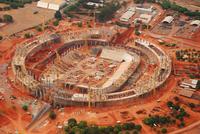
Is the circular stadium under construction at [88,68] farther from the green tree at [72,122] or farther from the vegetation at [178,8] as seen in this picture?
the vegetation at [178,8]

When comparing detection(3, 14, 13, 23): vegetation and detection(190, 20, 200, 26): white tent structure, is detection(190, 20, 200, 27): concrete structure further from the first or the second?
detection(3, 14, 13, 23): vegetation

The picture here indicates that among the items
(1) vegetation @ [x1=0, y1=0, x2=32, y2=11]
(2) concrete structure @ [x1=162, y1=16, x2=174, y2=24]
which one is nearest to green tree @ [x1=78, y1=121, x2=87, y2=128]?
(2) concrete structure @ [x1=162, y1=16, x2=174, y2=24]

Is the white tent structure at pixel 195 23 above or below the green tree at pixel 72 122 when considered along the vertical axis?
above

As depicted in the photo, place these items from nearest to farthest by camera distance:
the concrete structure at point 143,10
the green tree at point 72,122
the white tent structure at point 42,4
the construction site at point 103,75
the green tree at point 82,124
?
the green tree at point 82,124
the green tree at point 72,122
the construction site at point 103,75
the concrete structure at point 143,10
the white tent structure at point 42,4

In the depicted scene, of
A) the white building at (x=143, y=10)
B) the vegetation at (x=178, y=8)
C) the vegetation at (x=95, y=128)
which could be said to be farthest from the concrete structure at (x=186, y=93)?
the white building at (x=143, y=10)

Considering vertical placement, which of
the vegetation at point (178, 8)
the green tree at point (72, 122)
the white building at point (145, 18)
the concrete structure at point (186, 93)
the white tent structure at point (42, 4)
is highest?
the vegetation at point (178, 8)

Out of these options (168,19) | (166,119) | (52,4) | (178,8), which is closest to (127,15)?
(168,19)

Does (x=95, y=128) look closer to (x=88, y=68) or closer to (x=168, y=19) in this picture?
(x=88, y=68)

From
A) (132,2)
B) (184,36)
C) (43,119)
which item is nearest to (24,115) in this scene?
(43,119)
